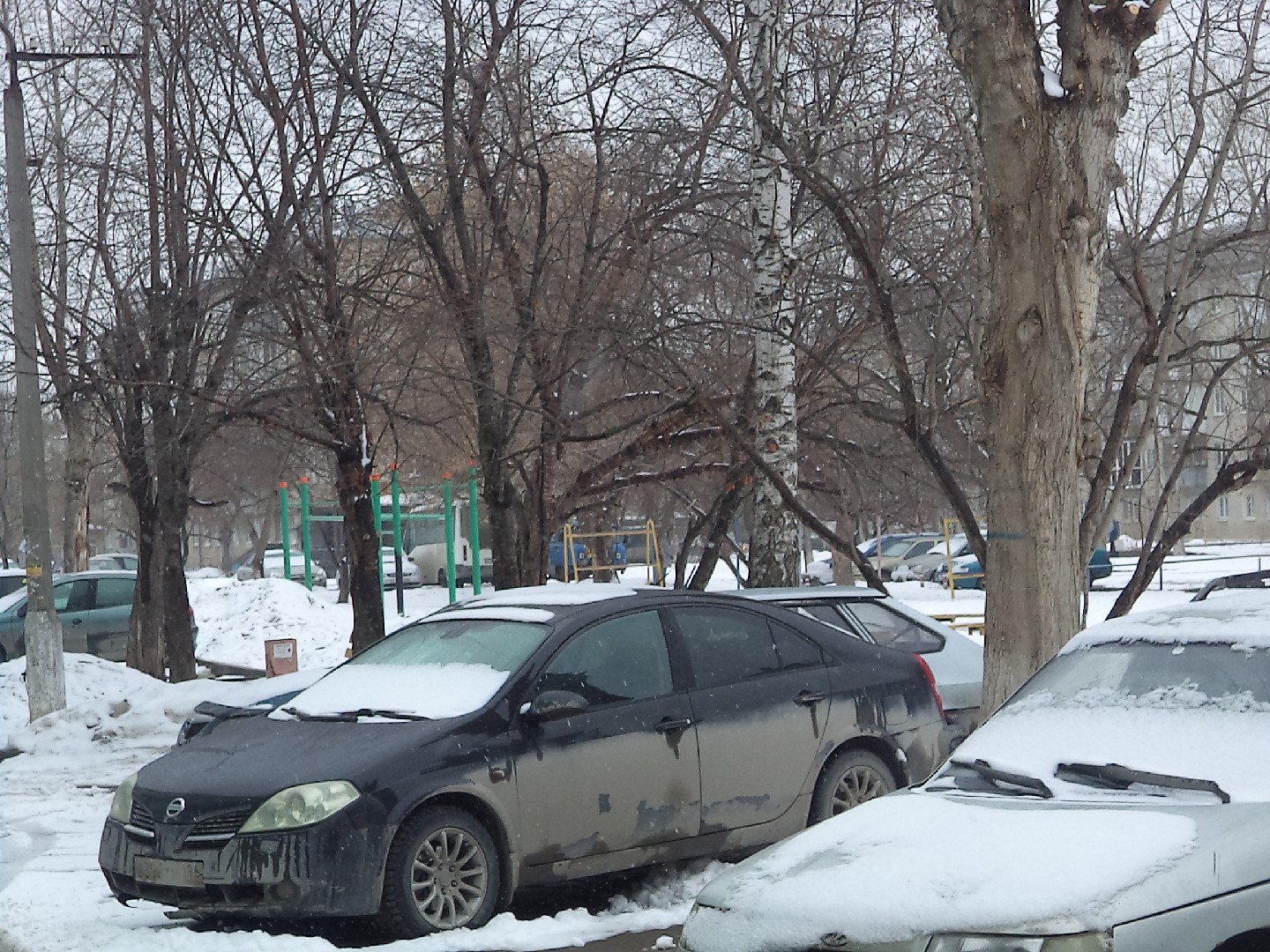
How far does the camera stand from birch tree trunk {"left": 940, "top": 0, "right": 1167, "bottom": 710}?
7262mm

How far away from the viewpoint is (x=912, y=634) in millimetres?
9781

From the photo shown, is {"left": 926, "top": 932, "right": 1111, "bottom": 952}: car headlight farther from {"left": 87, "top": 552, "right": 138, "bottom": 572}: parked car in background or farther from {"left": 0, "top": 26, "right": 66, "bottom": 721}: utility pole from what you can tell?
{"left": 87, "top": 552, "right": 138, "bottom": 572}: parked car in background

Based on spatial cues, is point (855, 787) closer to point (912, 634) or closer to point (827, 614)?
point (827, 614)

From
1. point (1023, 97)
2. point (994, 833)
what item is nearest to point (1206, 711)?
point (994, 833)

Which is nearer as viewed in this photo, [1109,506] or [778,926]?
[778,926]

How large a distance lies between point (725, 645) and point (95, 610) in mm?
17379

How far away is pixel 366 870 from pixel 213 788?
0.81 meters

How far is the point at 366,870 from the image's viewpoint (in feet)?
19.7

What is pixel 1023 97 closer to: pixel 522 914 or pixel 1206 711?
pixel 1206 711

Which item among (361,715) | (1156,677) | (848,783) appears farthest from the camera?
(848,783)

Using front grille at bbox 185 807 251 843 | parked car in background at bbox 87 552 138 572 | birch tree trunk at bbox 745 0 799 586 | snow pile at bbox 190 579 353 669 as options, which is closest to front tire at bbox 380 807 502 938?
front grille at bbox 185 807 251 843

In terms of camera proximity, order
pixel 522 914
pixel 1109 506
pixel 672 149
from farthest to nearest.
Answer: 1. pixel 672 149
2. pixel 1109 506
3. pixel 522 914

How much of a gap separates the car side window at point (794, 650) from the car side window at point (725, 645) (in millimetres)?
44

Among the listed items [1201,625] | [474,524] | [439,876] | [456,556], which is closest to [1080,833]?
[1201,625]
